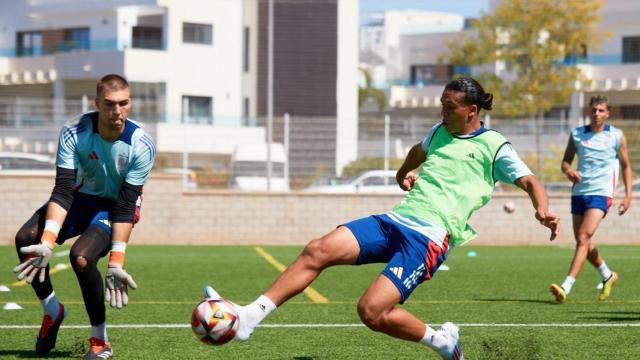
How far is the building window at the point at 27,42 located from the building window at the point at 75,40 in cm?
109

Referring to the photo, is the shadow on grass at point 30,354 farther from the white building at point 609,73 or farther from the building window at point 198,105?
the building window at point 198,105

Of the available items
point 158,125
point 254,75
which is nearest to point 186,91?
point 254,75

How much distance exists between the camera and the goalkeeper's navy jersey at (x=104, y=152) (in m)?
7.95

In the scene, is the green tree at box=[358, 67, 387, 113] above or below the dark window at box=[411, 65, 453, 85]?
below

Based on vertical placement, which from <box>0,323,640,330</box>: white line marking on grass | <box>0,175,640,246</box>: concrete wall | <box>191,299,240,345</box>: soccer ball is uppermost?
<box>191,299,240,345</box>: soccer ball

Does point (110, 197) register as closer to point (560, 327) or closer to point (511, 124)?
point (560, 327)

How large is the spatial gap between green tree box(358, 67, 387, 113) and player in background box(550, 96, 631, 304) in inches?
2023

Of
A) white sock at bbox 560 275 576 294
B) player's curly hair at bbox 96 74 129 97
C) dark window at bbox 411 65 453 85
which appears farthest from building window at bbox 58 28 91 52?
player's curly hair at bbox 96 74 129 97

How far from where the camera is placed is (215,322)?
21.7 feet

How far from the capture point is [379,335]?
9461 mm

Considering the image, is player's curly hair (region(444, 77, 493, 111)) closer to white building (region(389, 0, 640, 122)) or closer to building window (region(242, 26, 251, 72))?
white building (region(389, 0, 640, 122))

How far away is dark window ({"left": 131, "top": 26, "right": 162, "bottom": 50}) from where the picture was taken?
51.2 meters

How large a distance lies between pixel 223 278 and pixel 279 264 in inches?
106

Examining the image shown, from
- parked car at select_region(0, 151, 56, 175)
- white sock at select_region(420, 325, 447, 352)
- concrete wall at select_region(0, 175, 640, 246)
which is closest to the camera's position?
white sock at select_region(420, 325, 447, 352)
